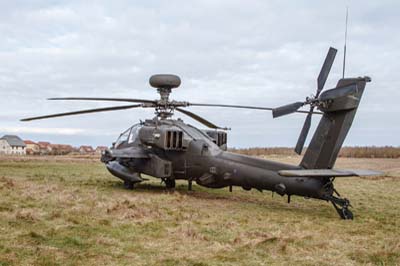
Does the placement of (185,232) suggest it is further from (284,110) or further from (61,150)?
(61,150)

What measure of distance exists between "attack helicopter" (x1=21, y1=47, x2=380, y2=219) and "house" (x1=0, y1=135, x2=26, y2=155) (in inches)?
4108

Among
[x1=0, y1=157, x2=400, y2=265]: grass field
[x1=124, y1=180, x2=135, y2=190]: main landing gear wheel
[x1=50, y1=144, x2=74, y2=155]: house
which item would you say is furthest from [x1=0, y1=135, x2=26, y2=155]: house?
[x1=0, y1=157, x2=400, y2=265]: grass field

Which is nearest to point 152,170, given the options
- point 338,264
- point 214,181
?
point 214,181

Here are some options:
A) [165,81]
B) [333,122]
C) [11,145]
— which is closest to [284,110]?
[333,122]

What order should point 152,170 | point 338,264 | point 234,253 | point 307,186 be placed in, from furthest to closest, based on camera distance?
point 152,170 < point 307,186 < point 234,253 < point 338,264

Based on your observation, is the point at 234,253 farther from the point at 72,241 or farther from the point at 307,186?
the point at 307,186

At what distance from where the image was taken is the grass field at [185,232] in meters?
6.82

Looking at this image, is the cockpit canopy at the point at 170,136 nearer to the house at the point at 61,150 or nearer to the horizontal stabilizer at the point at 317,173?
the horizontal stabilizer at the point at 317,173

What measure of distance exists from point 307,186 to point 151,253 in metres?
5.95

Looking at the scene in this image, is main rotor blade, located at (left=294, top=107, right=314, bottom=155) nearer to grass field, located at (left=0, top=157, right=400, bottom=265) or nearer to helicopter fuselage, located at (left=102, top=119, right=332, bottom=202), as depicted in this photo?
helicopter fuselage, located at (left=102, top=119, right=332, bottom=202)

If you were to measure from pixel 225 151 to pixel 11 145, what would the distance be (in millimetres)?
110532

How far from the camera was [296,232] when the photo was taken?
926cm

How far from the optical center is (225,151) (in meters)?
14.7

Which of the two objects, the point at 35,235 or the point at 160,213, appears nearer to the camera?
the point at 35,235
